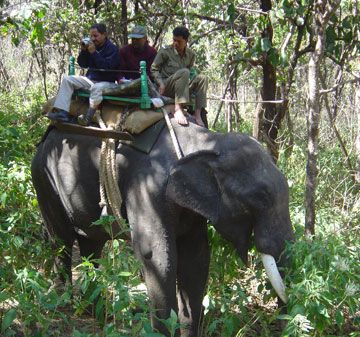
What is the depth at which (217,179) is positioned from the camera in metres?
3.73

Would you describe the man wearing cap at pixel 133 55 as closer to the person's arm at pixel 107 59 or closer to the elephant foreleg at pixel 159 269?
the person's arm at pixel 107 59

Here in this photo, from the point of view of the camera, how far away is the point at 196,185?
3.74m

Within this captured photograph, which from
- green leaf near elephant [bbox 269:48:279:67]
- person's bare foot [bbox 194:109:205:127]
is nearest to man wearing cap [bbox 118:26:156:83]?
person's bare foot [bbox 194:109:205:127]

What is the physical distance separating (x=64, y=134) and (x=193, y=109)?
3.58 ft

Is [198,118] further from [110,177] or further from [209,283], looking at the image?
[209,283]

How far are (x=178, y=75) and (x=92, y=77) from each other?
→ 91cm

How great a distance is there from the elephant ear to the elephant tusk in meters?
0.43

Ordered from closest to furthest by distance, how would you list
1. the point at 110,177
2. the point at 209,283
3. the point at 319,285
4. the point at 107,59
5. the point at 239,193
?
1. the point at 319,285
2. the point at 239,193
3. the point at 110,177
4. the point at 209,283
5. the point at 107,59

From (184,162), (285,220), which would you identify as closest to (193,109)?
(184,162)

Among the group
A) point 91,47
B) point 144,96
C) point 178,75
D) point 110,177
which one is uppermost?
point 91,47

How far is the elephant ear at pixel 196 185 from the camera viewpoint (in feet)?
12.2

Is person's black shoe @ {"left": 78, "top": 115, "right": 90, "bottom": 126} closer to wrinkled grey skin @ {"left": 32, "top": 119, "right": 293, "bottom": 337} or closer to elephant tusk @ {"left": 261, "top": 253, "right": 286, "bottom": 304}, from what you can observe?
wrinkled grey skin @ {"left": 32, "top": 119, "right": 293, "bottom": 337}

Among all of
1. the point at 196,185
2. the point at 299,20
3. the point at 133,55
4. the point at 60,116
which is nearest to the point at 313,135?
the point at 196,185

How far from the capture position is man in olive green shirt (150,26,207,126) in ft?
14.1
